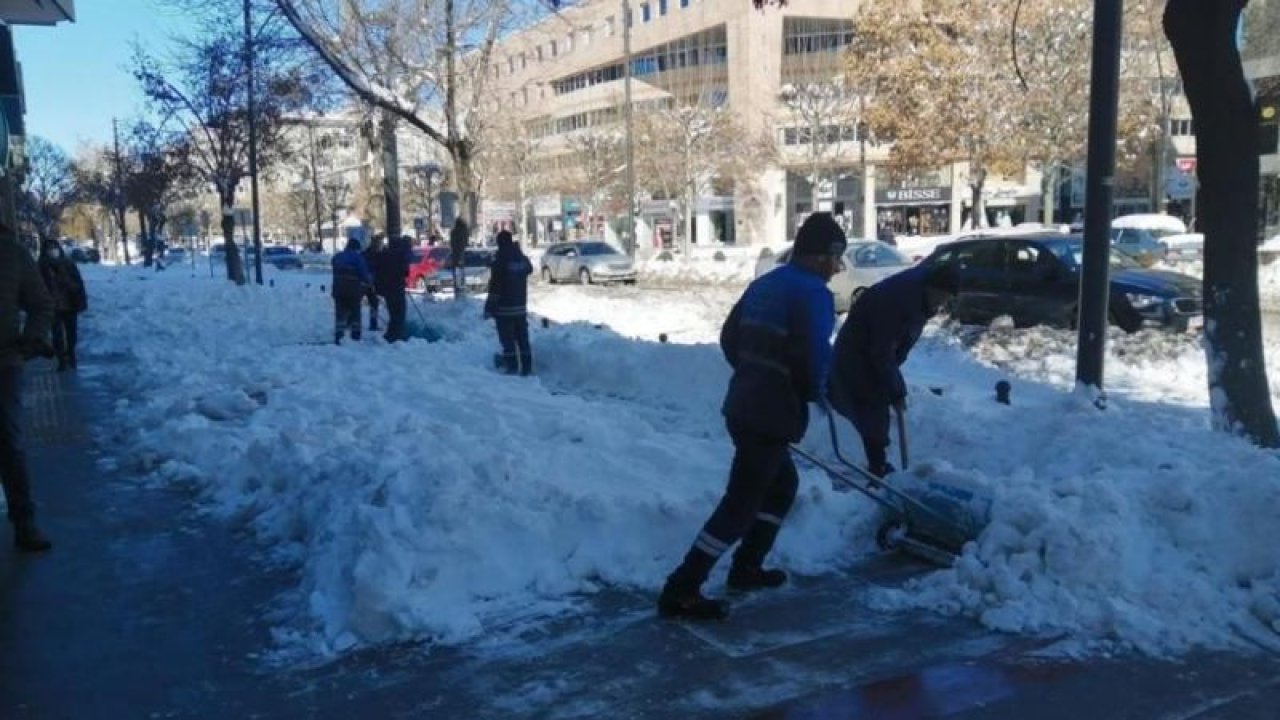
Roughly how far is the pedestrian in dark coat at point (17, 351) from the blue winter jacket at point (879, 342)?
450 centimetres

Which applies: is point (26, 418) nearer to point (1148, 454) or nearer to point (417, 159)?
point (1148, 454)

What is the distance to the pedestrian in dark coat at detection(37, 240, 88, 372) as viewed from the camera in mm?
13758

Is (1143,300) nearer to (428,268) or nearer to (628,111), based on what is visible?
(428,268)

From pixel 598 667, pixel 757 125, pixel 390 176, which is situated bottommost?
pixel 598 667

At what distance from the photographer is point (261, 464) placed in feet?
23.0

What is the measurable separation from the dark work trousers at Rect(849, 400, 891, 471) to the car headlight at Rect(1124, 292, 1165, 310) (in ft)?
27.3

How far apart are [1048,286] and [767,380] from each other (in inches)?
425

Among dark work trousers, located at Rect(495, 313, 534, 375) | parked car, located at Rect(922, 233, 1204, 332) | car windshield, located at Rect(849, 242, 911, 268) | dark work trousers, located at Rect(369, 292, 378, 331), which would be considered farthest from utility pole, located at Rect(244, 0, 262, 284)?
parked car, located at Rect(922, 233, 1204, 332)

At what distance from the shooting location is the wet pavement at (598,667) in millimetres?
3842

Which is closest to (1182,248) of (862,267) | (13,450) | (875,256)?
(875,256)

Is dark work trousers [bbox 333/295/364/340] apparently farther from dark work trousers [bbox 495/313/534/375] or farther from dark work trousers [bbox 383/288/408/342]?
dark work trousers [bbox 495/313/534/375]

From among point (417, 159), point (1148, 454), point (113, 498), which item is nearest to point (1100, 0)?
point (1148, 454)

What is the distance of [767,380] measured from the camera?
4.50 meters

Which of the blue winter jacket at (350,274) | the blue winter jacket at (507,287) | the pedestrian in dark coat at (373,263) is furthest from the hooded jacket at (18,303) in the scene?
the pedestrian in dark coat at (373,263)
